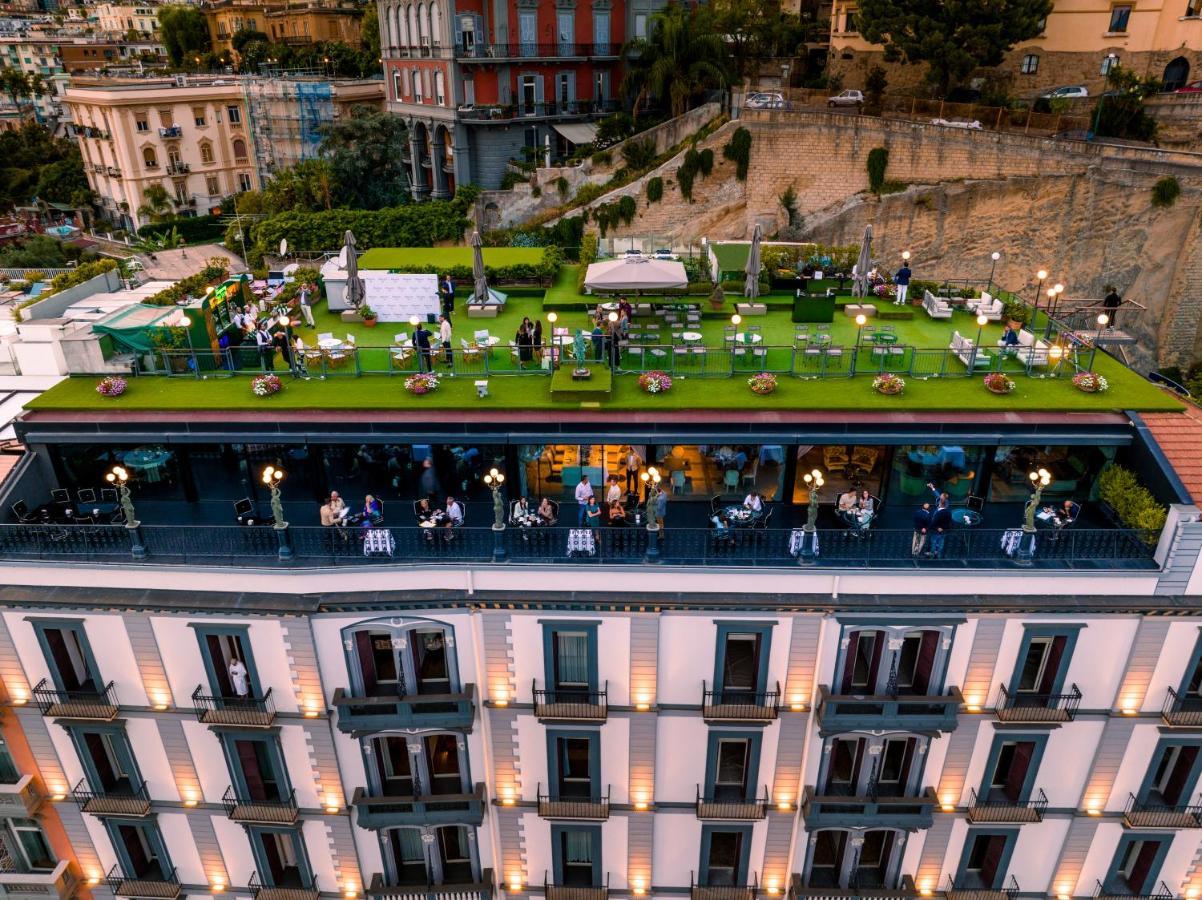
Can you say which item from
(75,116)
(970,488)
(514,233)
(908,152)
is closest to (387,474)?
(970,488)

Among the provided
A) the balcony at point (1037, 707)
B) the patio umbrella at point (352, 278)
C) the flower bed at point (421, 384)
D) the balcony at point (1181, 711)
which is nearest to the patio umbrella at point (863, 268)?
the balcony at point (1037, 707)

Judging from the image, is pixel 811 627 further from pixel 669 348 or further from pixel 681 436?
pixel 669 348

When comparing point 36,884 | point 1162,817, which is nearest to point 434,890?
point 36,884

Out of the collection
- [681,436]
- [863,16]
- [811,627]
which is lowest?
[811,627]

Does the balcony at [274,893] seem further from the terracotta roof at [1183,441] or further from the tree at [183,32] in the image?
the tree at [183,32]

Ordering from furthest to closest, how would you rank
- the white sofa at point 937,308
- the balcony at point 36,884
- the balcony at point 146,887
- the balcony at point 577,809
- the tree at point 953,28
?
the tree at point 953,28 → the white sofa at point 937,308 → the balcony at point 146,887 → the balcony at point 36,884 → the balcony at point 577,809

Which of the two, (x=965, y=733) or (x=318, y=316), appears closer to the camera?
(x=965, y=733)
